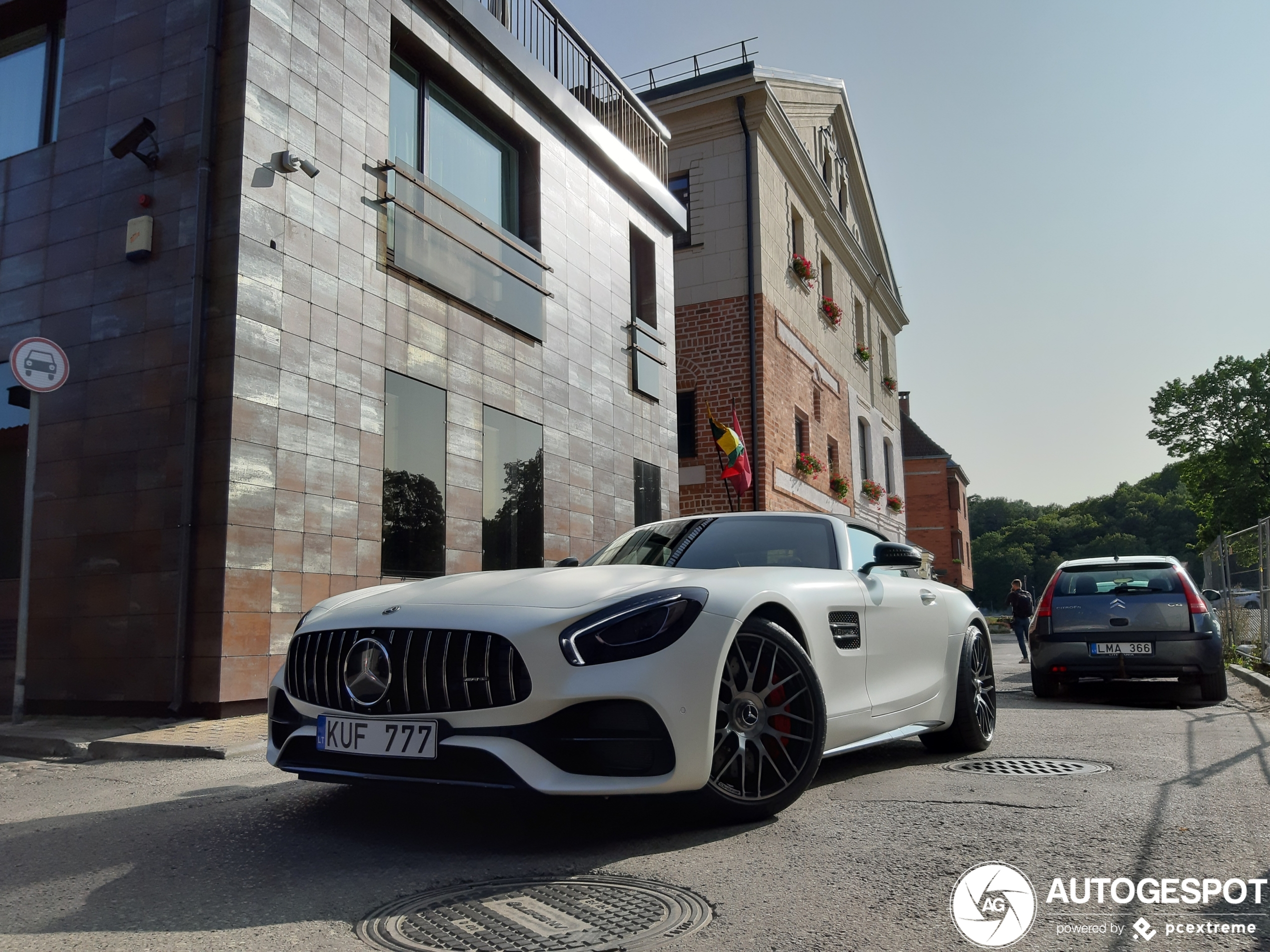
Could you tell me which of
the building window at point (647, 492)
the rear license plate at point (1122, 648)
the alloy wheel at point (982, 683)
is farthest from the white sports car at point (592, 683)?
the building window at point (647, 492)

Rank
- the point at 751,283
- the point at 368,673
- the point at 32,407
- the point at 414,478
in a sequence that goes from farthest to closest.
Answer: the point at 751,283 < the point at 414,478 < the point at 32,407 < the point at 368,673

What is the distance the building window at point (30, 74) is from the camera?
10047 millimetres

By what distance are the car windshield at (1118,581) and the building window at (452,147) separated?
774cm

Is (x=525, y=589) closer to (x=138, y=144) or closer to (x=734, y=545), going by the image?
(x=734, y=545)

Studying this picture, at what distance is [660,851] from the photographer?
11.1 ft

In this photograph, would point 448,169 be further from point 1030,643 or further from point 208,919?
point 208,919

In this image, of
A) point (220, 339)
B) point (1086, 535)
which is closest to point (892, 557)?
point (220, 339)

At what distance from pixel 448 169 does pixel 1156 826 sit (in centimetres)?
1028

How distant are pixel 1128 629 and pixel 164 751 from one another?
309 inches

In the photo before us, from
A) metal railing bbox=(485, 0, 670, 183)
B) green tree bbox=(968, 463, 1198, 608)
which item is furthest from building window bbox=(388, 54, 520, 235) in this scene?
green tree bbox=(968, 463, 1198, 608)

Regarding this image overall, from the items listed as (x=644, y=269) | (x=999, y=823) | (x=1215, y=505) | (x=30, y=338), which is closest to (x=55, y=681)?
(x=30, y=338)

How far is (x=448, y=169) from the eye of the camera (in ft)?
38.7

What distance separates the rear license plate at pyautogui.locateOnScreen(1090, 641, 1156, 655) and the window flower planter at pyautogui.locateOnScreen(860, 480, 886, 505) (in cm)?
1855

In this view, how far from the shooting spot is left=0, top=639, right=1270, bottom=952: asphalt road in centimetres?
263
